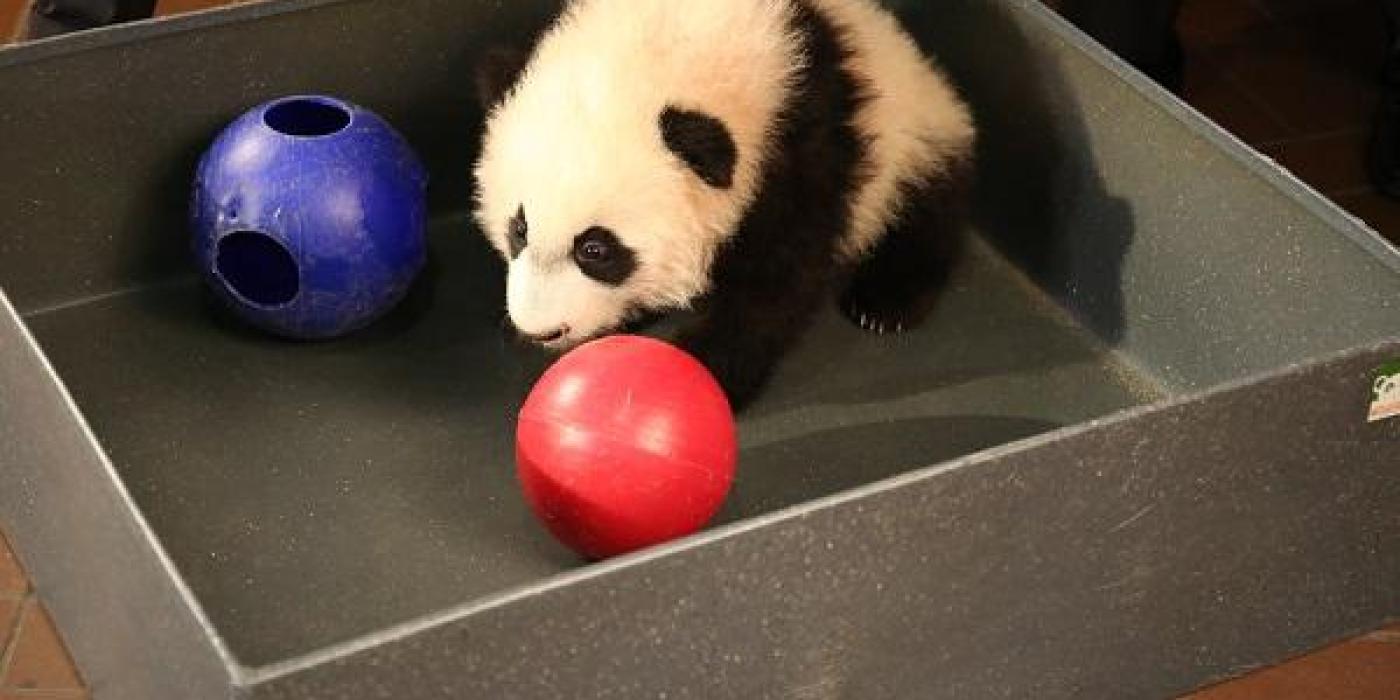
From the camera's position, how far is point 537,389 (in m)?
1.69

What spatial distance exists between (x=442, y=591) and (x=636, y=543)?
6.8 inches

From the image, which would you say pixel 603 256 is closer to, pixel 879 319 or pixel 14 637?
pixel 879 319

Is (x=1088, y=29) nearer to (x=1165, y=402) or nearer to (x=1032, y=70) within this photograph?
(x=1032, y=70)

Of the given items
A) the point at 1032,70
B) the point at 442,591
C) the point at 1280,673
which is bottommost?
the point at 1280,673

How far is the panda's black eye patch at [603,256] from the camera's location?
1.78 m

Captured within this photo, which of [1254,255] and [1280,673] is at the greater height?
[1254,255]

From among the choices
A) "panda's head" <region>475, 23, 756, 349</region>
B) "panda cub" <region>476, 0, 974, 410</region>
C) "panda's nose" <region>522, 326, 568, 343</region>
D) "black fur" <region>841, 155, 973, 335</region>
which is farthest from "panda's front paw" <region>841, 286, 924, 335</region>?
"panda's nose" <region>522, 326, 568, 343</region>

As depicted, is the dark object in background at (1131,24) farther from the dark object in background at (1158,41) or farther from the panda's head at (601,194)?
the panda's head at (601,194)

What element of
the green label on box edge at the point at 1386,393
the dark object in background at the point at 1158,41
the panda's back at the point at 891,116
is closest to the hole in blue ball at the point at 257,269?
the panda's back at the point at 891,116

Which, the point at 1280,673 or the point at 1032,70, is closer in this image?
the point at 1280,673

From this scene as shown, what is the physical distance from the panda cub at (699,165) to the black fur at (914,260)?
46 millimetres

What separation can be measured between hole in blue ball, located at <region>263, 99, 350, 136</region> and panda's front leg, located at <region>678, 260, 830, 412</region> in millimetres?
404

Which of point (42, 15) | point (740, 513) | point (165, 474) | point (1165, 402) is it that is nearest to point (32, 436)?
point (165, 474)

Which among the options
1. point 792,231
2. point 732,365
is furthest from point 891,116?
point 732,365
